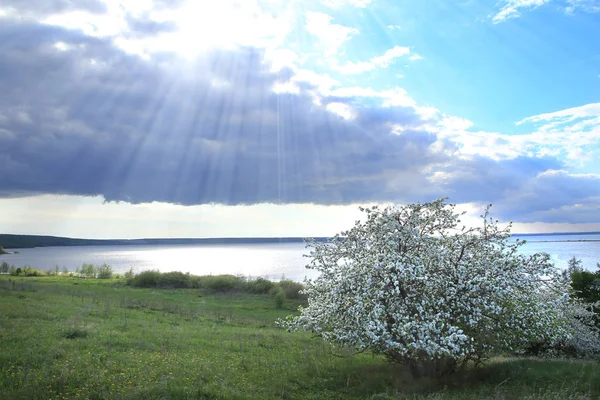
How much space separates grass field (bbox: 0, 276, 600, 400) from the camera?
1218cm

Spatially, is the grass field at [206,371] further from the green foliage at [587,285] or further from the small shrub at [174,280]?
the small shrub at [174,280]

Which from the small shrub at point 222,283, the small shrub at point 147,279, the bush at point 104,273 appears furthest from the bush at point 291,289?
the bush at point 104,273

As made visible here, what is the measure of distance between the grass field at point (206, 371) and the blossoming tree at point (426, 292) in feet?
3.97

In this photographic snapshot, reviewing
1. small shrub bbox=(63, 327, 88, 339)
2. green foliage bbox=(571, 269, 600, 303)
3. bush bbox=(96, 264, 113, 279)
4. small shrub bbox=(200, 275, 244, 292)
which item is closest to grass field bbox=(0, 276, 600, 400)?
small shrub bbox=(63, 327, 88, 339)

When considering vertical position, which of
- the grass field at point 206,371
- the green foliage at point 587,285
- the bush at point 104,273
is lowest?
the bush at point 104,273

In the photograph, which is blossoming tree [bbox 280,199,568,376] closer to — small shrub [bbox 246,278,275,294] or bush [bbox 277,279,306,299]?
bush [bbox 277,279,306,299]

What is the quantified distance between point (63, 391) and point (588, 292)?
103 feet

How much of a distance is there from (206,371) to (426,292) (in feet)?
26.8

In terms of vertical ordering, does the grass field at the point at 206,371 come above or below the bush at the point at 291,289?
above

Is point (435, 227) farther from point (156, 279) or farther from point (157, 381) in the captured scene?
point (156, 279)

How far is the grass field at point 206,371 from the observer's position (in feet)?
40.0

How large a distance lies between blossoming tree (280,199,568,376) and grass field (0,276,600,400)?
47.7 inches

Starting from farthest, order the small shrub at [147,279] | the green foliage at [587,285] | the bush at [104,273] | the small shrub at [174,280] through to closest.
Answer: the bush at [104,273] < the small shrub at [174,280] < the small shrub at [147,279] < the green foliage at [587,285]

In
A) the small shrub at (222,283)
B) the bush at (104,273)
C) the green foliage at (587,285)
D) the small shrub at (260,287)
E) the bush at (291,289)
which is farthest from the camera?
the bush at (104,273)
